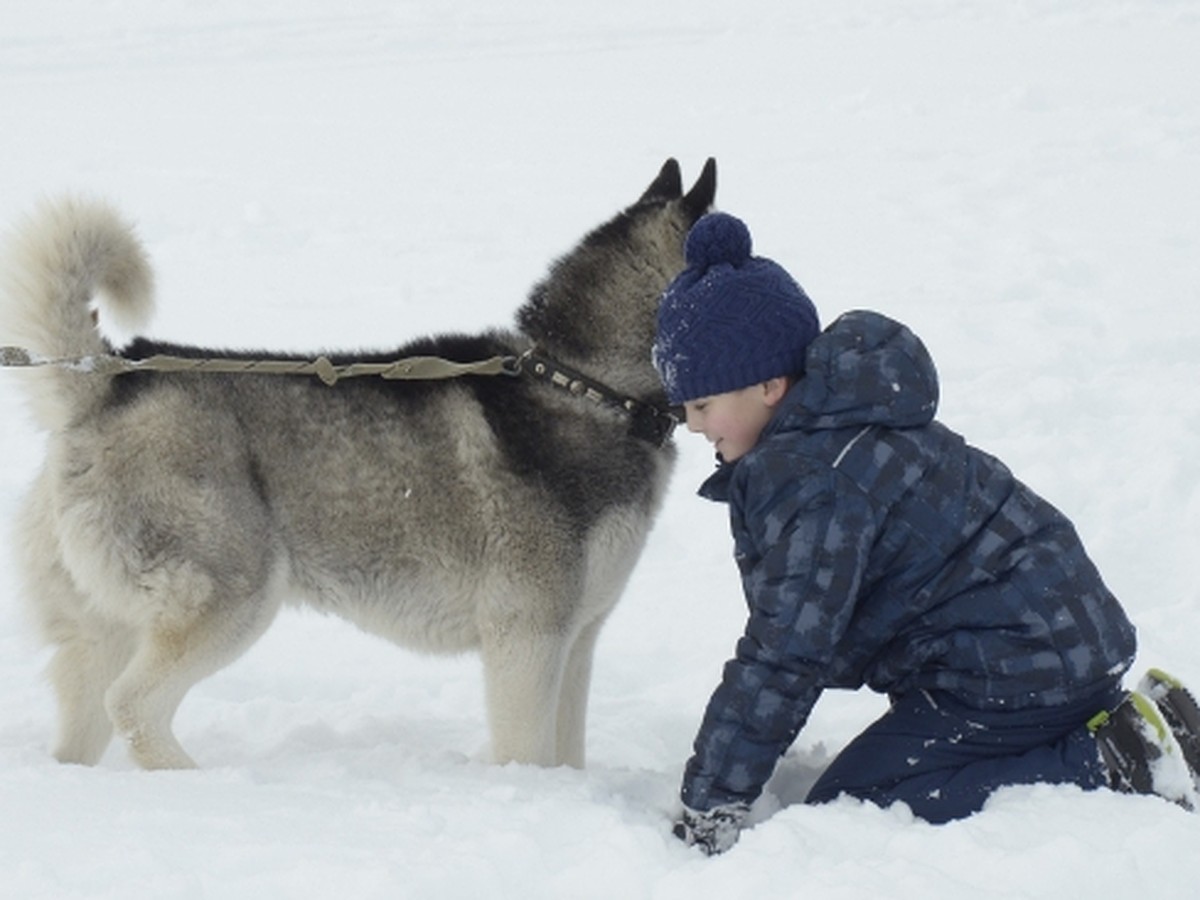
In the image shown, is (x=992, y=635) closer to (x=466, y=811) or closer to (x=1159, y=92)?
(x=466, y=811)

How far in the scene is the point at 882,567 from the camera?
2.48 m

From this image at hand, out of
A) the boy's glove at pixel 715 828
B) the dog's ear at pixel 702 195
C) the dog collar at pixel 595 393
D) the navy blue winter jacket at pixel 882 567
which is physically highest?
the dog's ear at pixel 702 195

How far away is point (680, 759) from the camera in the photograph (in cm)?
368

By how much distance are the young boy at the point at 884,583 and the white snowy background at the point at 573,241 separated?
0.56ft

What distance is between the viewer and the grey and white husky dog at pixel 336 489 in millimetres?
3135

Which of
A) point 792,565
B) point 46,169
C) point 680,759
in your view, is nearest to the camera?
point 792,565

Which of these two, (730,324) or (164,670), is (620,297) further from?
(164,670)

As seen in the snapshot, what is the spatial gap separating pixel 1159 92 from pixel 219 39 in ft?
35.9

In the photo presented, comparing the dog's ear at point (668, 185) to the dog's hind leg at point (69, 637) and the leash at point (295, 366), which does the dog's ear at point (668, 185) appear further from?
the dog's hind leg at point (69, 637)

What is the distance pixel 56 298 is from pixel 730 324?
169 cm

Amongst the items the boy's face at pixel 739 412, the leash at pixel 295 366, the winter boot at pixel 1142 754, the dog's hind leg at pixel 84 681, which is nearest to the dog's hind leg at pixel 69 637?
the dog's hind leg at pixel 84 681

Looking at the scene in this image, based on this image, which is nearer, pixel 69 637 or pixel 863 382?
pixel 863 382

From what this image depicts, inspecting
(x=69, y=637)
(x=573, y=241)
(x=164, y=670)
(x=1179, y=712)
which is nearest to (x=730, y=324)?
(x=1179, y=712)

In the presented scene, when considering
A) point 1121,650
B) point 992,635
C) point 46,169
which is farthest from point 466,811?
point 46,169
